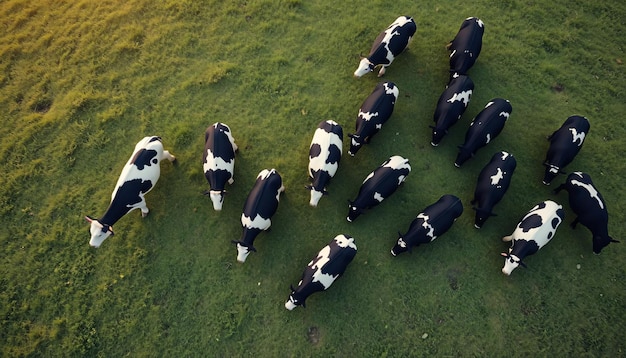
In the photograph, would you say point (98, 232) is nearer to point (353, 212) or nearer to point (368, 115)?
point (353, 212)

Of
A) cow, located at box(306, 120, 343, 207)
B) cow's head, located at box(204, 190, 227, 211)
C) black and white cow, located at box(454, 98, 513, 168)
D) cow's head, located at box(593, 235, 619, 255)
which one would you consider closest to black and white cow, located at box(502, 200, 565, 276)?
cow's head, located at box(593, 235, 619, 255)

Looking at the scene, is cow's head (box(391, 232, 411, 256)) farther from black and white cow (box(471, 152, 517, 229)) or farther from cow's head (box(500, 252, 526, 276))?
cow's head (box(500, 252, 526, 276))

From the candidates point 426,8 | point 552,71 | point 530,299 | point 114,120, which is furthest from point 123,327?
point 552,71

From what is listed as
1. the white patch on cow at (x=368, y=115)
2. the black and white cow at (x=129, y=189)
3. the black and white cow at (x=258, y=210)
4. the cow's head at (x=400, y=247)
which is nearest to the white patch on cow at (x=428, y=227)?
the cow's head at (x=400, y=247)

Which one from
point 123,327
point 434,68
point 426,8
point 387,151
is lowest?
point 123,327

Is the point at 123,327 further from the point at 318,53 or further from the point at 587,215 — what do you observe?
the point at 587,215

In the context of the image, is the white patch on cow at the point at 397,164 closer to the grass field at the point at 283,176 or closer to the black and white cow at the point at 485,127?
the grass field at the point at 283,176
